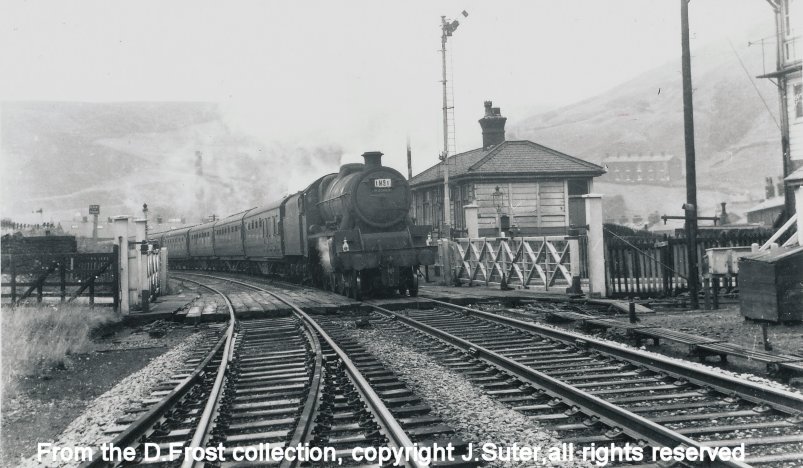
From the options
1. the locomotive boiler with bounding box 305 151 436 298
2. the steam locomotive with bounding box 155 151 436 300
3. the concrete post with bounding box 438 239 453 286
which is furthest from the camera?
the concrete post with bounding box 438 239 453 286

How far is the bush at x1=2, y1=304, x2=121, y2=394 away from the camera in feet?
24.7

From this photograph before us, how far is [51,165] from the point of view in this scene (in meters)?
122

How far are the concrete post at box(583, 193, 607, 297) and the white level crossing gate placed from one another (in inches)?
15.8

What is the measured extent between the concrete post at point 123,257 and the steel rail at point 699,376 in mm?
7957

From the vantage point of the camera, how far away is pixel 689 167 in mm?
12164

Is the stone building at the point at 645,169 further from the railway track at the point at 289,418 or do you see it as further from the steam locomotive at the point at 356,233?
the railway track at the point at 289,418

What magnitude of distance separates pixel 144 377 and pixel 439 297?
25.0 feet

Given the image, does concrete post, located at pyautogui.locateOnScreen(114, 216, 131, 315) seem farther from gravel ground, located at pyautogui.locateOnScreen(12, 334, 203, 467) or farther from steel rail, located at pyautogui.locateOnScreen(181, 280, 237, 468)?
steel rail, located at pyautogui.locateOnScreen(181, 280, 237, 468)

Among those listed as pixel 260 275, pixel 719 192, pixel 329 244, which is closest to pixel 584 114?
pixel 719 192

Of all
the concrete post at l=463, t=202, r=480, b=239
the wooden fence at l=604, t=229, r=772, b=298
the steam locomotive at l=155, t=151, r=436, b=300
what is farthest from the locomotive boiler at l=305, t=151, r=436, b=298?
the wooden fence at l=604, t=229, r=772, b=298

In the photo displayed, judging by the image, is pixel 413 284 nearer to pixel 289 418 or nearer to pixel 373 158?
pixel 373 158

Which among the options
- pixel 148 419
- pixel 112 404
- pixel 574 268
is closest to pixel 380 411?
pixel 148 419

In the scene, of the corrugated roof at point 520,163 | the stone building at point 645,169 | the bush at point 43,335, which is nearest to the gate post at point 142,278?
the bush at point 43,335

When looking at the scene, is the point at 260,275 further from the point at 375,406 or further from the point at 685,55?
the point at 375,406
